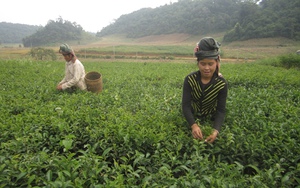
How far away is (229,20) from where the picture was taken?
192ft

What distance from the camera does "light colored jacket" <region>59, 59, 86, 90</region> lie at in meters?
4.91

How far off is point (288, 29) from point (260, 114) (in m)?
49.1

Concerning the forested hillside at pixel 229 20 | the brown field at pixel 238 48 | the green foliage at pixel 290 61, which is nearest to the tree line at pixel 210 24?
the forested hillside at pixel 229 20

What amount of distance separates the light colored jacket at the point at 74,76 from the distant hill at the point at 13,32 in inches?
4209

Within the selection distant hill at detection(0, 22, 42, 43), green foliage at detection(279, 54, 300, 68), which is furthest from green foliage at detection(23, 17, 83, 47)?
green foliage at detection(279, 54, 300, 68)

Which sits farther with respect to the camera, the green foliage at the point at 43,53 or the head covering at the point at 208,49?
the green foliage at the point at 43,53

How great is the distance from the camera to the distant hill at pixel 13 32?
9509 centimetres

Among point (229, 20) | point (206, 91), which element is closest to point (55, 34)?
point (229, 20)

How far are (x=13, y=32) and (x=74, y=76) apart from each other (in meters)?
125

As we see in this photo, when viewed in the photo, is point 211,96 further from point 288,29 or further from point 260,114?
point 288,29

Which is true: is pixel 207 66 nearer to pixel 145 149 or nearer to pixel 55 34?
pixel 145 149

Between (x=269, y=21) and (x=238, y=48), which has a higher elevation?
(x=269, y=21)

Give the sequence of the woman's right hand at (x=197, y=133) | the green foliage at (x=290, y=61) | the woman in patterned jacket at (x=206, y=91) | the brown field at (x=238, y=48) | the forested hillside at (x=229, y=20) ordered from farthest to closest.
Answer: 1. the forested hillside at (x=229, y=20)
2. the brown field at (x=238, y=48)
3. the green foliage at (x=290, y=61)
4. the woman in patterned jacket at (x=206, y=91)
5. the woman's right hand at (x=197, y=133)

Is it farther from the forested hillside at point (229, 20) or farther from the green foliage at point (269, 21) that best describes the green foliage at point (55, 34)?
the green foliage at point (269, 21)
